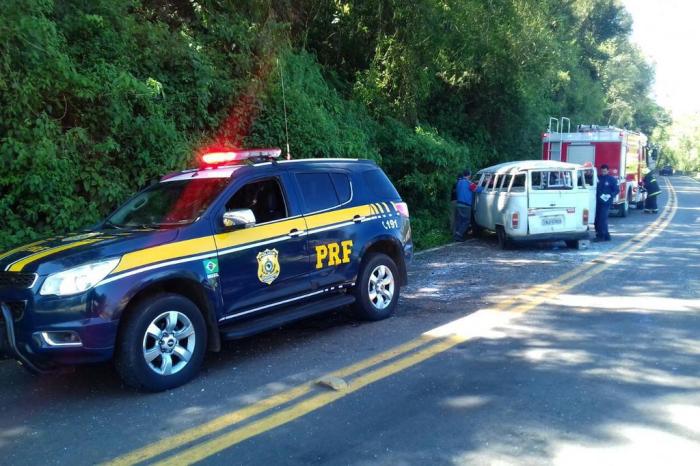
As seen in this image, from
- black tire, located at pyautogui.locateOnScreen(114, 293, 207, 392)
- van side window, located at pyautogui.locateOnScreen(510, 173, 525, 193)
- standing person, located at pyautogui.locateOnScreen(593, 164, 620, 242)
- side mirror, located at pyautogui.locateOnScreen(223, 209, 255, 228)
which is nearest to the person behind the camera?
black tire, located at pyautogui.locateOnScreen(114, 293, 207, 392)

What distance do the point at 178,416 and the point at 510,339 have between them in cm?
341

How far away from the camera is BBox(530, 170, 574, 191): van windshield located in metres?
12.6

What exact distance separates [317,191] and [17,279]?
3086 mm

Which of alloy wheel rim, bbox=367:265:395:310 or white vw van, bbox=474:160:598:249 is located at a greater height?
white vw van, bbox=474:160:598:249

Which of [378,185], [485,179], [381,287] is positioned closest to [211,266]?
[381,287]

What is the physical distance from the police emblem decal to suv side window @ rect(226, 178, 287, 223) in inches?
14.2

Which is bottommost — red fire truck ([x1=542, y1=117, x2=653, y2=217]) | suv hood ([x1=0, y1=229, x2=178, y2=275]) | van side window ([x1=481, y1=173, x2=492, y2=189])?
suv hood ([x1=0, y1=229, x2=178, y2=275])

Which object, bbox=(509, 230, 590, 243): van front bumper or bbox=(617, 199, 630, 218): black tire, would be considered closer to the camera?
bbox=(509, 230, 590, 243): van front bumper

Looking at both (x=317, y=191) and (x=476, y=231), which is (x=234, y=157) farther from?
(x=476, y=231)

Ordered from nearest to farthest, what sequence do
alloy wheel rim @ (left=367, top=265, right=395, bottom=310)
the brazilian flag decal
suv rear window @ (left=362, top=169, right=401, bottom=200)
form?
the brazilian flag decal → alloy wheel rim @ (left=367, top=265, right=395, bottom=310) → suv rear window @ (left=362, top=169, right=401, bottom=200)

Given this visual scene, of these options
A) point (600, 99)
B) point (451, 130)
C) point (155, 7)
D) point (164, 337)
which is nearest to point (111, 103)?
point (155, 7)

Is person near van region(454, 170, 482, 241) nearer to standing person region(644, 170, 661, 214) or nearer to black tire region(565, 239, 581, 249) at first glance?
black tire region(565, 239, 581, 249)

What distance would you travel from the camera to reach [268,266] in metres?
5.96

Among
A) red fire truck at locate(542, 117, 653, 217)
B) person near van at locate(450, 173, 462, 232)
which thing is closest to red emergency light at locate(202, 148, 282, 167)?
person near van at locate(450, 173, 462, 232)
